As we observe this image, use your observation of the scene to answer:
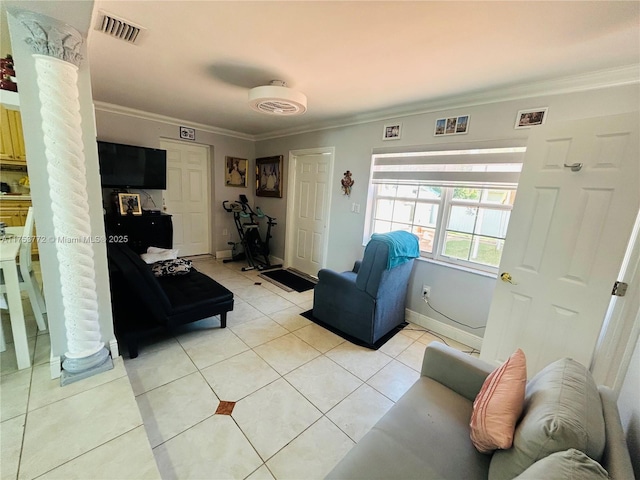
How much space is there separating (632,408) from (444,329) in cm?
168

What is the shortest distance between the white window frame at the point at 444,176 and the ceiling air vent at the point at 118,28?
243cm

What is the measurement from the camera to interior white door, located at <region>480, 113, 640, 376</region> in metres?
1.54

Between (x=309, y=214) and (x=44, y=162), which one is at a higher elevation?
(x=44, y=162)

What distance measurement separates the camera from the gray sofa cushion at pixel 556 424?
76 centimetres

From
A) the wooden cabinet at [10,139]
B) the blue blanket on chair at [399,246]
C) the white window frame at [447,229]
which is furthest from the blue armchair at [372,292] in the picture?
the wooden cabinet at [10,139]

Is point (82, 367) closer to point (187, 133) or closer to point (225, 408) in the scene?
point (225, 408)

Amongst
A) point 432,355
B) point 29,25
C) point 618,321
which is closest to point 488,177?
point 618,321

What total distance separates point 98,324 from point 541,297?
3.07 m

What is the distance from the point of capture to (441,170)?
269 centimetres

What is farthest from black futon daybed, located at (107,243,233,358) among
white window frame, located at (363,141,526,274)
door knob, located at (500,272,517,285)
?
door knob, located at (500,272,517,285)

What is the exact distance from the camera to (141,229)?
3.86 meters

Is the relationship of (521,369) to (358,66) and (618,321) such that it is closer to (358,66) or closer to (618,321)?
(618,321)

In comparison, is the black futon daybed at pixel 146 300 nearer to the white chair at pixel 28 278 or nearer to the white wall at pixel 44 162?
the white wall at pixel 44 162

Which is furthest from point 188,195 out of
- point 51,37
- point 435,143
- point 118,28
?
point 435,143
